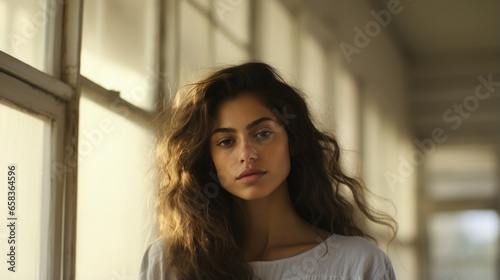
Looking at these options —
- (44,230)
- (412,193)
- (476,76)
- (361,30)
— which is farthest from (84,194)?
(476,76)

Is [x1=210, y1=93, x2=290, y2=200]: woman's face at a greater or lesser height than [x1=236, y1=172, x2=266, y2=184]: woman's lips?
greater

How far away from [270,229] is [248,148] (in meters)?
0.21

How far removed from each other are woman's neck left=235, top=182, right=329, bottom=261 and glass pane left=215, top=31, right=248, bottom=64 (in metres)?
1.24

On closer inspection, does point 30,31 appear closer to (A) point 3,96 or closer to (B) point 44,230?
(A) point 3,96

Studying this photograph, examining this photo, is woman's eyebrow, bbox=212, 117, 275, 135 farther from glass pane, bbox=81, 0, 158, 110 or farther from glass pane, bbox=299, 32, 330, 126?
glass pane, bbox=299, 32, 330, 126

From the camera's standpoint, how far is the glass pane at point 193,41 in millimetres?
3072

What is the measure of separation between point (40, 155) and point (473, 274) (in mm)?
5689

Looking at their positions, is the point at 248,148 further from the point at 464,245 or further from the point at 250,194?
the point at 464,245

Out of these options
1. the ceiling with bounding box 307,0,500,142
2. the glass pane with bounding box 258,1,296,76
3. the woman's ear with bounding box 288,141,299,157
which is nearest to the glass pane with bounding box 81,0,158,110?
the woman's ear with bounding box 288,141,299,157

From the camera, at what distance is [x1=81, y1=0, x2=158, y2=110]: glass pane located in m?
2.39
